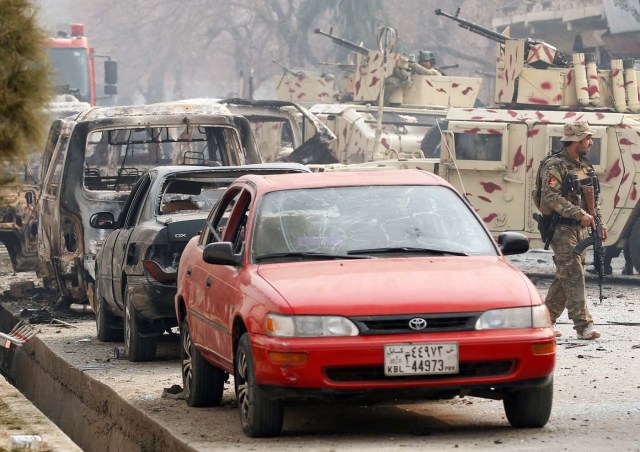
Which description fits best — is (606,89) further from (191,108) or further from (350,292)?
(350,292)

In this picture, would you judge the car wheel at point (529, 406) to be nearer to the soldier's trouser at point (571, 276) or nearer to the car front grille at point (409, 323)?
the car front grille at point (409, 323)

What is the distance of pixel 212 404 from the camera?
941 cm

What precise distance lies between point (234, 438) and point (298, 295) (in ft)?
2.80

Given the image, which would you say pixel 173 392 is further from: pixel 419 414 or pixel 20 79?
pixel 20 79

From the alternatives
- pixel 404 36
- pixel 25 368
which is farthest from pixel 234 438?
pixel 404 36

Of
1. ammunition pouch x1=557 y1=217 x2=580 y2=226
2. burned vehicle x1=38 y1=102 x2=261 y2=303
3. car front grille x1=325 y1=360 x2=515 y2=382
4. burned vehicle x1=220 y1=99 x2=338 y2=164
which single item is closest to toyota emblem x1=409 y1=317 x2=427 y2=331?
car front grille x1=325 y1=360 x2=515 y2=382

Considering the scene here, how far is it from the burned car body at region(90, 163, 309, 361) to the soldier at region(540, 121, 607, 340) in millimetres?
2158

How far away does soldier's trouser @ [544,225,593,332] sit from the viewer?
13047 mm

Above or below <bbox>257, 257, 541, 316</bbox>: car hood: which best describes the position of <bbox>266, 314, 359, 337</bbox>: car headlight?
below

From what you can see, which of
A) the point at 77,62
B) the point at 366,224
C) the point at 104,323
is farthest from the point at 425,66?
the point at 366,224

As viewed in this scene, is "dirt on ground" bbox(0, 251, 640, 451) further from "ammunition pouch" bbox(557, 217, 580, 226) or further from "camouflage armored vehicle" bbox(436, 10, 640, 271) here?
"camouflage armored vehicle" bbox(436, 10, 640, 271)

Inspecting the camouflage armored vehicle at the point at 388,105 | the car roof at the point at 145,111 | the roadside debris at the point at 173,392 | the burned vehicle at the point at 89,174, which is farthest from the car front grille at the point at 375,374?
the camouflage armored vehicle at the point at 388,105

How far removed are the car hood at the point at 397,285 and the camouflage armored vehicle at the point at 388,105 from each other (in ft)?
49.0

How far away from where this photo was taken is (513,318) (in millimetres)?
7750
